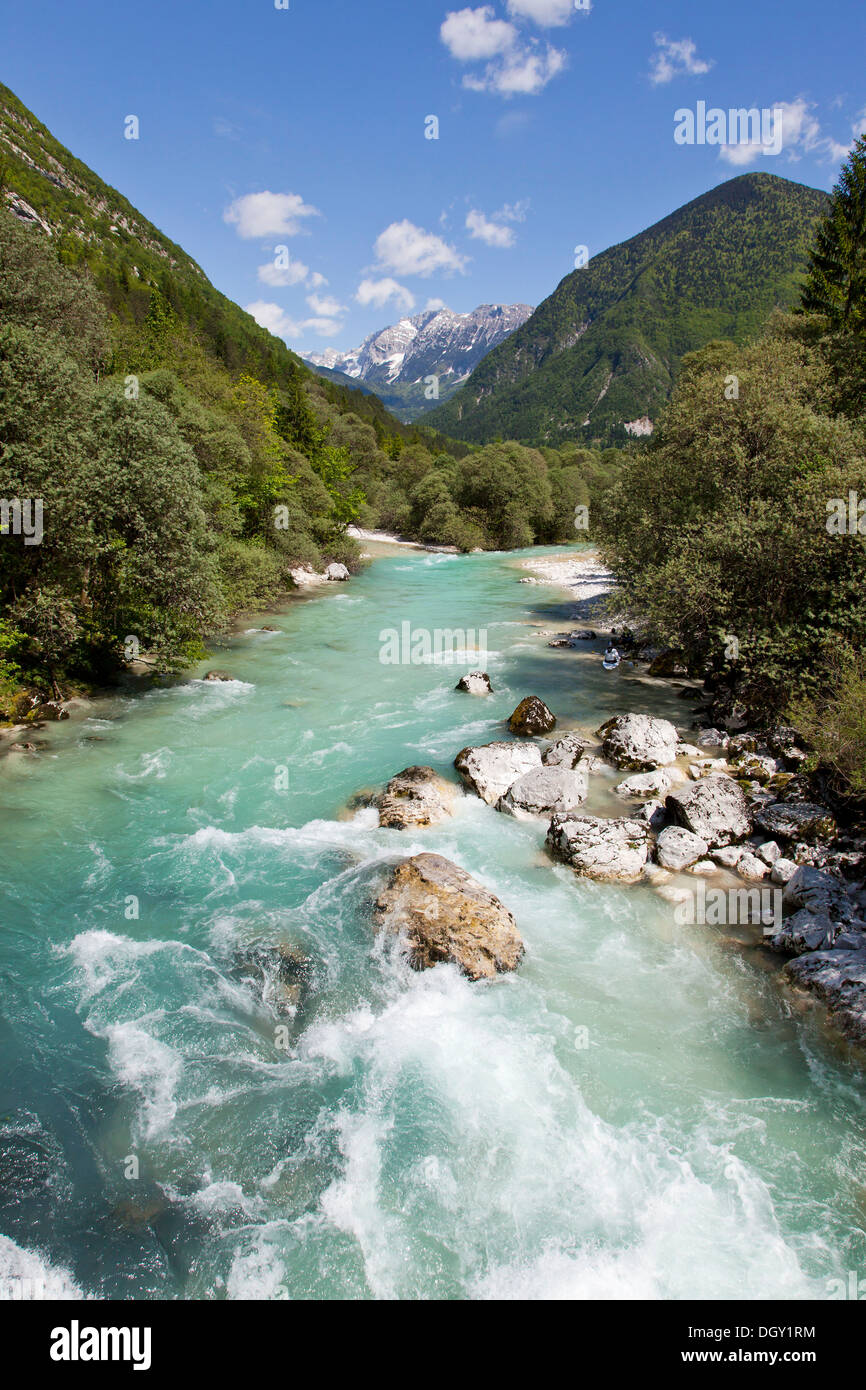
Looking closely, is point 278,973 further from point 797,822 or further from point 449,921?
point 797,822

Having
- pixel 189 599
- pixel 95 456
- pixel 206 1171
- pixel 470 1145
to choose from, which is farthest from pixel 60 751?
pixel 470 1145

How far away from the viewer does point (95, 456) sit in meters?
20.1

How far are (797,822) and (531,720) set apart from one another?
8297mm

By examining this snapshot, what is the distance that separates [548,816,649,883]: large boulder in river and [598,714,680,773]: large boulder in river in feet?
11.7

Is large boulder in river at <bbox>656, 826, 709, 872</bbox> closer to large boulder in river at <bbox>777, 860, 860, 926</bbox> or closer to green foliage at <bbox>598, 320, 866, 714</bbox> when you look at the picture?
large boulder in river at <bbox>777, 860, 860, 926</bbox>

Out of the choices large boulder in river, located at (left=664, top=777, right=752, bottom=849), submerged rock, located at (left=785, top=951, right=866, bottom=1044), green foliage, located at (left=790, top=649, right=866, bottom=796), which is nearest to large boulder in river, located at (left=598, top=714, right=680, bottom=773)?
large boulder in river, located at (left=664, top=777, right=752, bottom=849)

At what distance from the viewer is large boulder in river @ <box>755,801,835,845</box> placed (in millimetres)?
13477

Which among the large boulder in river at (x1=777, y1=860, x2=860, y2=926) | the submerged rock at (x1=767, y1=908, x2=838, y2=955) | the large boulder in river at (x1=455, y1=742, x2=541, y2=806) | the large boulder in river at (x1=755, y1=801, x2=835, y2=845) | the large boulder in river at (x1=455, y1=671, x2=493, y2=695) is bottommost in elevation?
the submerged rock at (x1=767, y1=908, x2=838, y2=955)

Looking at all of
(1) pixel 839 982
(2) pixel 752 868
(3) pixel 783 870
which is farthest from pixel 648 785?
(1) pixel 839 982

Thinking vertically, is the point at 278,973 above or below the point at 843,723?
below

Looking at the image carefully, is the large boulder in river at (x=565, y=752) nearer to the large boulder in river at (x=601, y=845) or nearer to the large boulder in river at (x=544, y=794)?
the large boulder in river at (x=544, y=794)

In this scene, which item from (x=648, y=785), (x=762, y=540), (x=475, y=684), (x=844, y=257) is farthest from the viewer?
(x=844, y=257)

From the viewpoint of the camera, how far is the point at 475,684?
24641 mm

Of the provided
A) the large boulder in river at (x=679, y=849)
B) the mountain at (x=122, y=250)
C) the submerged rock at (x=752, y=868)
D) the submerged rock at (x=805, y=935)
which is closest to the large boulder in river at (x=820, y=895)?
the submerged rock at (x=805, y=935)
